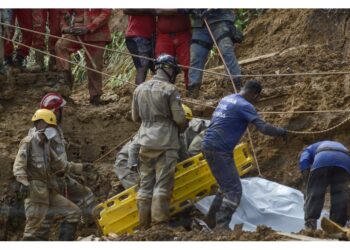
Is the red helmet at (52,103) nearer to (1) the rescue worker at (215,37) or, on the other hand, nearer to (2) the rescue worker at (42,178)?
(2) the rescue worker at (42,178)

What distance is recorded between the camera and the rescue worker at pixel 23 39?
1388 centimetres

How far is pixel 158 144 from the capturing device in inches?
438

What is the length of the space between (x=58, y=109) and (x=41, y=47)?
2.40 m

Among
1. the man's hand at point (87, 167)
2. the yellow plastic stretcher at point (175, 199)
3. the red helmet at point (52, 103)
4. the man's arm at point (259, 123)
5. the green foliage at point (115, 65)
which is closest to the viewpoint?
the man's arm at point (259, 123)

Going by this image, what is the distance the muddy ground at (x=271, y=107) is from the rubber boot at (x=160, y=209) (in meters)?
1.59

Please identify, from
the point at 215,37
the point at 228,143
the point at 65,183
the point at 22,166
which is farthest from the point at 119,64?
the point at 228,143

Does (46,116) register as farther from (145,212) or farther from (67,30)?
(67,30)

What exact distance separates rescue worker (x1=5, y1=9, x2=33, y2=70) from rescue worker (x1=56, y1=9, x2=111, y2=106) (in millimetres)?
418

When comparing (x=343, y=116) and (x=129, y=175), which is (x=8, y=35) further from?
(x=343, y=116)

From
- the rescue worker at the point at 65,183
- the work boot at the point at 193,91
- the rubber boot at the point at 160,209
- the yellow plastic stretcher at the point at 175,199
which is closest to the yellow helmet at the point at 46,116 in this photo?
the rescue worker at the point at 65,183

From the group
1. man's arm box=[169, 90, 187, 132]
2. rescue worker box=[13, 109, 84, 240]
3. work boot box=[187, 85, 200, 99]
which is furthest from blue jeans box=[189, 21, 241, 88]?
rescue worker box=[13, 109, 84, 240]

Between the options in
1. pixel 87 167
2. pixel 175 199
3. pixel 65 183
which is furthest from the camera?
pixel 87 167

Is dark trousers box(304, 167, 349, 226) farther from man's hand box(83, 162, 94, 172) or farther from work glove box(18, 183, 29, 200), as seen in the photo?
work glove box(18, 183, 29, 200)

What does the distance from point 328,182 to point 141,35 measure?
347cm
